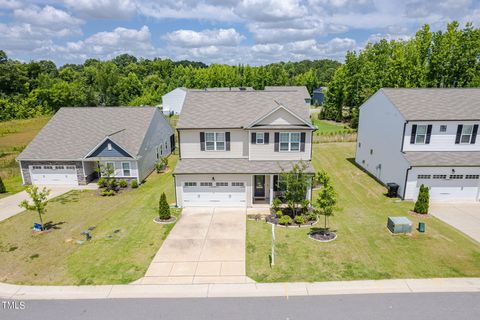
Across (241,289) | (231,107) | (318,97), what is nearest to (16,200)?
(231,107)

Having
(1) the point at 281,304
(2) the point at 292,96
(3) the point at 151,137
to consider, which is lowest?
(1) the point at 281,304

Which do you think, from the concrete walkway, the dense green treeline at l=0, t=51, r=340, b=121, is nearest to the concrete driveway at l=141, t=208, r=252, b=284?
the concrete walkway

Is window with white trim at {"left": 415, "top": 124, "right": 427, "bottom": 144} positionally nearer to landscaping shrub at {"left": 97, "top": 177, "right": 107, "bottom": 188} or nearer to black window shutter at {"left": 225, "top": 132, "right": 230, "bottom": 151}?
black window shutter at {"left": 225, "top": 132, "right": 230, "bottom": 151}

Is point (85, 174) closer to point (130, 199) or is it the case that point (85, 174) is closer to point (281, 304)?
point (130, 199)

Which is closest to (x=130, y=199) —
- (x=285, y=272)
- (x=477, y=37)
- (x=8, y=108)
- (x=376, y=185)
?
(x=285, y=272)

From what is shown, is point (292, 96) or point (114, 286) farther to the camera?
point (292, 96)

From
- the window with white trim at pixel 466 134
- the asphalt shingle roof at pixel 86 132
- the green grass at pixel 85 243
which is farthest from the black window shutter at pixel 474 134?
the asphalt shingle roof at pixel 86 132

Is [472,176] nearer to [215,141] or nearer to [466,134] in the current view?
[466,134]
